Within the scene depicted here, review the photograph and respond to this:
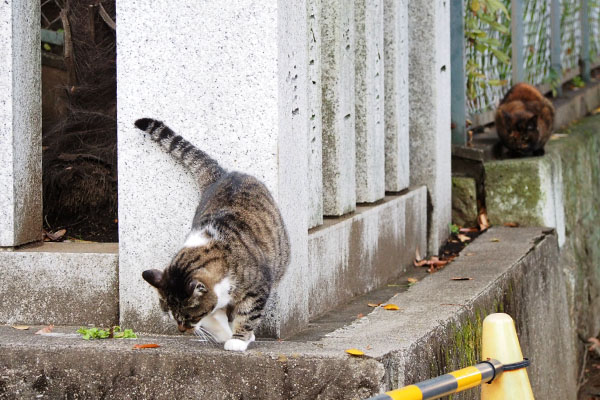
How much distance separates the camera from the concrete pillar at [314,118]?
15.2 feet

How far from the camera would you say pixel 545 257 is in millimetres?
6527

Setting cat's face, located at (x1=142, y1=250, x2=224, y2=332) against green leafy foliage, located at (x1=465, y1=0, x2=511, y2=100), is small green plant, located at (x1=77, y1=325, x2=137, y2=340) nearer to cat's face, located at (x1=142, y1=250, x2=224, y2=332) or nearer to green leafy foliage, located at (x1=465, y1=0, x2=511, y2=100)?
cat's face, located at (x1=142, y1=250, x2=224, y2=332)

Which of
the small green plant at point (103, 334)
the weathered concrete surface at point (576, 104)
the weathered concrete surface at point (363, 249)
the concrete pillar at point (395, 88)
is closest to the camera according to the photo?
the small green plant at point (103, 334)

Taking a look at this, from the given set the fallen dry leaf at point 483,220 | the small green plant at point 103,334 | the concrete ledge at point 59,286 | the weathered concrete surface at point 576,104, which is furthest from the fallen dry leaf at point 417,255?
the weathered concrete surface at point 576,104

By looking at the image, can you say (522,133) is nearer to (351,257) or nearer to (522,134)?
(522,134)

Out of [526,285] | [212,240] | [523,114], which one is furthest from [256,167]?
[523,114]

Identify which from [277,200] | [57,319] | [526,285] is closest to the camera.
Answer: [277,200]

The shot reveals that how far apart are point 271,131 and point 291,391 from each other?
3.91 feet

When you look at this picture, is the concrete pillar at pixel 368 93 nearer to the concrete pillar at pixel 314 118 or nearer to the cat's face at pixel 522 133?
the concrete pillar at pixel 314 118

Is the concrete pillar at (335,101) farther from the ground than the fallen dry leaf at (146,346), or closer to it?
farther from the ground

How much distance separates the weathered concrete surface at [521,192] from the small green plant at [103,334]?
13.8 feet

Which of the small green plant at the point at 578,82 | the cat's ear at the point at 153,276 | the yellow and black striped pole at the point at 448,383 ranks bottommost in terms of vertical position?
the yellow and black striped pole at the point at 448,383

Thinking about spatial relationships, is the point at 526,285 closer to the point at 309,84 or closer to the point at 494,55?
the point at 309,84

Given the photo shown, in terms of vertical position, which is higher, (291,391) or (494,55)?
(494,55)
